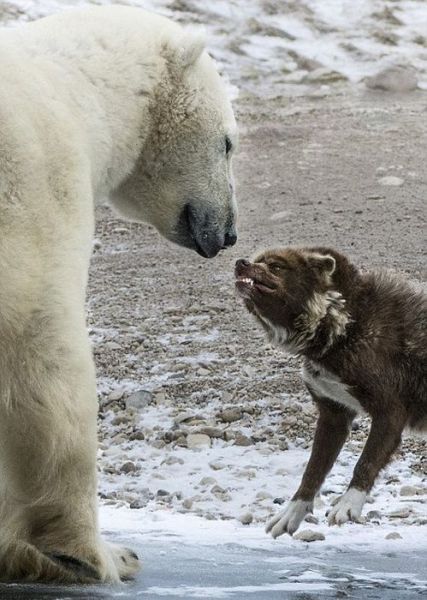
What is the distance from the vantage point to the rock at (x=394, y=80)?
54.2 ft

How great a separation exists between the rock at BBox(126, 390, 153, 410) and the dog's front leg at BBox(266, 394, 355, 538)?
7.08 ft

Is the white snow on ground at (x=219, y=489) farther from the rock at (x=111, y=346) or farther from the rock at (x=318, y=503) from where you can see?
the rock at (x=111, y=346)

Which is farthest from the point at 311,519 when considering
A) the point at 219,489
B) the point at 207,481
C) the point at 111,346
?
the point at 111,346

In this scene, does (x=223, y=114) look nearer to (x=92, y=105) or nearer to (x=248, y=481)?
(x=92, y=105)

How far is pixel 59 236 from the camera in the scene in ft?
13.0

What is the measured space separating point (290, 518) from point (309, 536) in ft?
0.68

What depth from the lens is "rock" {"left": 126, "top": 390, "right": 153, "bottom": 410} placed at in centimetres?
805

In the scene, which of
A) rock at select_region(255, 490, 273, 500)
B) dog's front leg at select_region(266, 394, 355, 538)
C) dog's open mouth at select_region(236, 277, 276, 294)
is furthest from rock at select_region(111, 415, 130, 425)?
dog's open mouth at select_region(236, 277, 276, 294)

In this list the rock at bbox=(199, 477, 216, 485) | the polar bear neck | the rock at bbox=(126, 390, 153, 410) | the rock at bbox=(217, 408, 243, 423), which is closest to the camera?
the polar bear neck

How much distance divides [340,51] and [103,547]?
14.3 meters

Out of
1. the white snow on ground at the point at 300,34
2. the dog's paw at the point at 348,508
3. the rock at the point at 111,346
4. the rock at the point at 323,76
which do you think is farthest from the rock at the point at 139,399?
the rock at the point at 323,76

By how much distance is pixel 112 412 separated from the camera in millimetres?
8062

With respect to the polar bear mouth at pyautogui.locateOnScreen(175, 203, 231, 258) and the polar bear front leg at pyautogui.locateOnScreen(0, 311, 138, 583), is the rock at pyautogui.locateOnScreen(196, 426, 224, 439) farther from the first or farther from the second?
the polar bear front leg at pyautogui.locateOnScreen(0, 311, 138, 583)

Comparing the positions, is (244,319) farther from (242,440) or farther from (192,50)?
(192,50)
